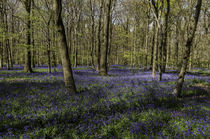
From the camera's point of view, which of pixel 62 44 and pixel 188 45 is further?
pixel 62 44

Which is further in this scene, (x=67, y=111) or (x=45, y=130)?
(x=67, y=111)

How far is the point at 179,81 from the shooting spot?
6.17 metres

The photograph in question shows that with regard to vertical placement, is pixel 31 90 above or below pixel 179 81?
below

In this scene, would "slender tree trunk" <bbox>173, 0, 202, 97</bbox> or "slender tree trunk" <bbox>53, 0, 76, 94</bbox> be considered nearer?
"slender tree trunk" <bbox>173, 0, 202, 97</bbox>

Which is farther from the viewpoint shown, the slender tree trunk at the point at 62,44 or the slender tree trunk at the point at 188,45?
the slender tree trunk at the point at 62,44

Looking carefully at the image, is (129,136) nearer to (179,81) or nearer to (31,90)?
(179,81)

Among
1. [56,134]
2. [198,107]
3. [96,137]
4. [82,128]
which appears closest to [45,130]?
[56,134]

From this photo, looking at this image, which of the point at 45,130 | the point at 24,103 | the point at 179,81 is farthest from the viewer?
the point at 179,81

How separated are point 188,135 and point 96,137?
6.83 feet

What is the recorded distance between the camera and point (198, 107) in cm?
490

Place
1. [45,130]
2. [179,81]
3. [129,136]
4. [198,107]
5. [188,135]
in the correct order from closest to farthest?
1. [188,135]
2. [129,136]
3. [45,130]
4. [198,107]
5. [179,81]

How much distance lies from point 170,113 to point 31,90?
6.76m

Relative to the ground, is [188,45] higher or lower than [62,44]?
lower

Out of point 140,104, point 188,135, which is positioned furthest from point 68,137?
point 140,104
